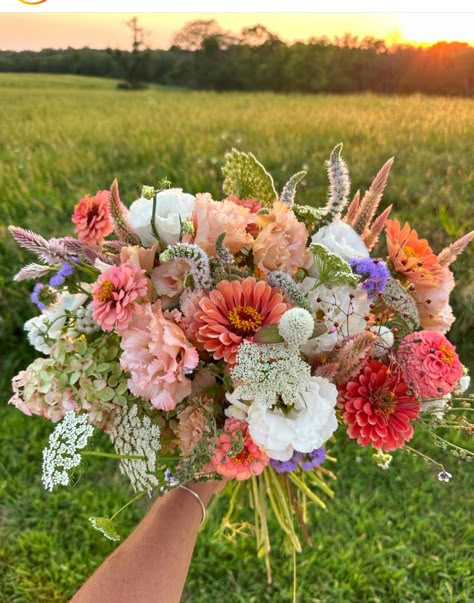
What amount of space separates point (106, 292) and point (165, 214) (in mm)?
141

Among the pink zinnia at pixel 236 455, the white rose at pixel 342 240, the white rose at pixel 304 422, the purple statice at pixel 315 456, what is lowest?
the purple statice at pixel 315 456

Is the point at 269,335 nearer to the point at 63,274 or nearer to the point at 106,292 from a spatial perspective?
the point at 106,292

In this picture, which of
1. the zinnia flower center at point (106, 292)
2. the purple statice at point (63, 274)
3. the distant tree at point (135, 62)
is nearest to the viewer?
the zinnia flower center at point (106, 292)

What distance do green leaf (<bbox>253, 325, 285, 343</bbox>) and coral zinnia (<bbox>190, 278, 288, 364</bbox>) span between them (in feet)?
0.08

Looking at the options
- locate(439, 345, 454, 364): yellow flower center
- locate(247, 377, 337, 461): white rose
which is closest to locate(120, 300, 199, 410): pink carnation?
locate(247, 377, 337, 461): white rose

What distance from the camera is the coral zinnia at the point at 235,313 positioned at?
70cm

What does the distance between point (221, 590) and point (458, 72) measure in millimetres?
2153

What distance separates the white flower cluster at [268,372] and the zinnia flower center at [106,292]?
0.19m

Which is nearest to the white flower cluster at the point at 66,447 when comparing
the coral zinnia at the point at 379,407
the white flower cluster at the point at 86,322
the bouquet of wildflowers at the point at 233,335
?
the bouquet of wildflowers at the point at 233,335

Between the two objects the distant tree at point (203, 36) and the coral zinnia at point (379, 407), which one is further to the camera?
the distant tree at point (203, 36)

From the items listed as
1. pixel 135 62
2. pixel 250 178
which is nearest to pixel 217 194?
pixel 135 62

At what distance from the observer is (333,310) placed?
0.76 m

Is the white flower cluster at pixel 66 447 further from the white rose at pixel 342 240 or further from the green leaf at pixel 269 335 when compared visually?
the white rose at pixel 342 240

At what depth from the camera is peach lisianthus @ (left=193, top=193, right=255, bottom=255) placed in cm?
76
